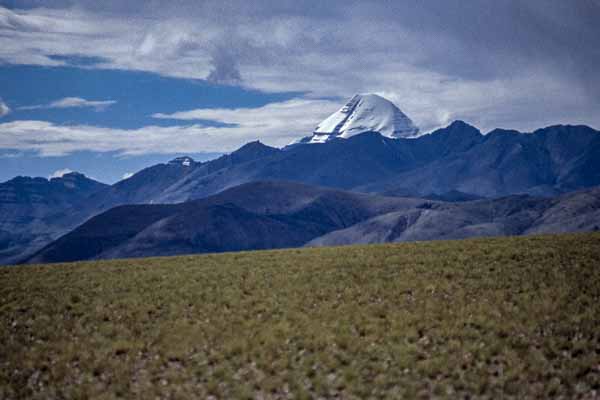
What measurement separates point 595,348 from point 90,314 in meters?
20.8

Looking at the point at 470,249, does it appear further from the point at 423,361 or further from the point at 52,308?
the point at 52,308

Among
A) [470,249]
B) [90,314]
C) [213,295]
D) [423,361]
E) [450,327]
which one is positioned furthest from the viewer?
[470,249]

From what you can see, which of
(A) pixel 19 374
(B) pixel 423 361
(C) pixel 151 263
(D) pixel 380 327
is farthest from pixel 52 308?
(B) pixel 423 361

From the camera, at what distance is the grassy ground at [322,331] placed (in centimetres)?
1591

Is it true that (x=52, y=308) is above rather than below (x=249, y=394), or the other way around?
above

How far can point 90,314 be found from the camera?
23594 mm

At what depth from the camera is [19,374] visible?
1745 centimetres

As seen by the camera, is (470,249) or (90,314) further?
(470,249)

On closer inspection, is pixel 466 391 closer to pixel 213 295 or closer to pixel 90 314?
pixel 213 295

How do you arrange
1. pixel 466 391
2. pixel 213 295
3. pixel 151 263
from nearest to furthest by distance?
1. pixel 466 391
2. pixel 213 295
3. pixel 151 263

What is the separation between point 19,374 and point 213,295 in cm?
976

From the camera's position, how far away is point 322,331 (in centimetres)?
1959

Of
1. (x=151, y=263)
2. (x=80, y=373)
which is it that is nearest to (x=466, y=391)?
(x=80, y=373)

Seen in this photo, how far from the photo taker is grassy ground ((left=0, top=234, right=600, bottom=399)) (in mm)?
15914
